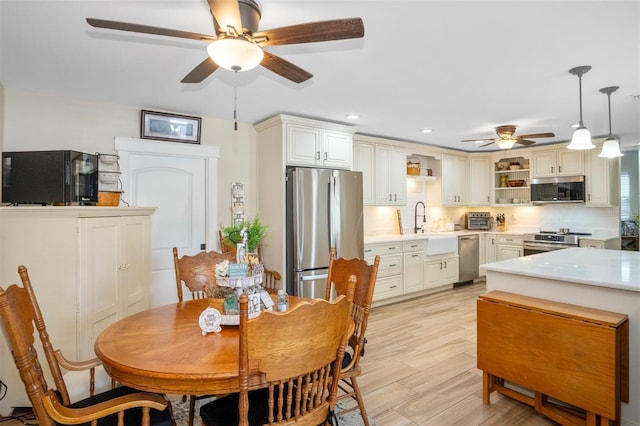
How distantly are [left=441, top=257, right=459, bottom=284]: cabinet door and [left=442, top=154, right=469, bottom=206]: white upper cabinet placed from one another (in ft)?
3.45

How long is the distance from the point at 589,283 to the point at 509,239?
4.13m

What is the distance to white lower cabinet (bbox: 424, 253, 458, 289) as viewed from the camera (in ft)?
Answer: 17.8

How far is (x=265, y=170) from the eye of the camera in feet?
13.6

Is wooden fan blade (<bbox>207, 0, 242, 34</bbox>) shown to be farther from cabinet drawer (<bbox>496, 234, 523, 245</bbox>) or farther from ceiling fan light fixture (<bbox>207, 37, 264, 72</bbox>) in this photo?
cabinet drawer (<bbox>496, 234, 523, 245</bbox>)

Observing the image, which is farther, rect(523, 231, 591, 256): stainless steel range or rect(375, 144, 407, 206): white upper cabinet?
rect(523, 231, 591, 256): stainless steel range

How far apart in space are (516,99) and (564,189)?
300 centimetres

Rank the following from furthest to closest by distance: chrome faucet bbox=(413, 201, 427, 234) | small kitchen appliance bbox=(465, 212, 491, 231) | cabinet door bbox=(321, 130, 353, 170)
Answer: small kitchen appliance bbox=(465, 212, 491, 231) → chrome faucet bbox=(413, 201, 427, 234) → cabinet door bbox=(321, 130, 353, 170)

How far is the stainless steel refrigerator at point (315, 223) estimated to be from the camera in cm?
382

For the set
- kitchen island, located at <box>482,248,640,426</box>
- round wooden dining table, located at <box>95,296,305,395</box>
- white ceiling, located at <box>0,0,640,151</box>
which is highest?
white ceiling, located at <box>0,0,640,151</box>

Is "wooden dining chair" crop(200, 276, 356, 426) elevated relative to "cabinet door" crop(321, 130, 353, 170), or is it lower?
lower

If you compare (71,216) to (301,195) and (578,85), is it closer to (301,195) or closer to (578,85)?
(301,195)

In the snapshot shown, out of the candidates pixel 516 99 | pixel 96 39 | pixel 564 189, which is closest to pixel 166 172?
pixel 96 39

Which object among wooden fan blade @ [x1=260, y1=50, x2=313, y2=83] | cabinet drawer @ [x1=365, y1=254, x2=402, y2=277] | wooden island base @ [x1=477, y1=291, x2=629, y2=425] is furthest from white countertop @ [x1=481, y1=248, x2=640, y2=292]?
cabinet drawer @ [x1=365, y1=254, x2=402, y2=277]

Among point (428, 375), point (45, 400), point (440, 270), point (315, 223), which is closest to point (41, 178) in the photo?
point (45, 400)
